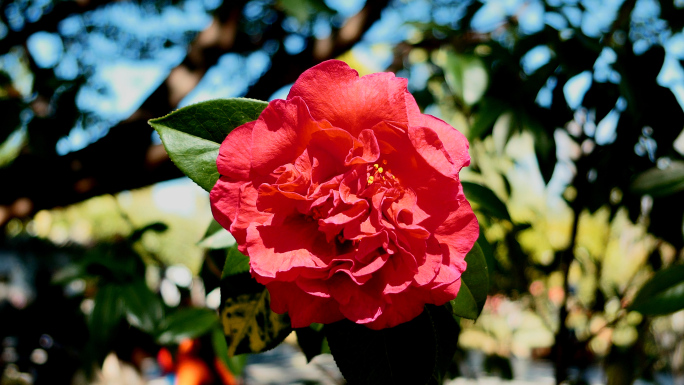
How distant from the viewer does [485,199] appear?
80 centimetres

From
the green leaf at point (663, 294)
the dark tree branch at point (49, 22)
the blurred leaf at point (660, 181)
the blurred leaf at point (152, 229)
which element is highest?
the dark tree branch at point (49, 22)

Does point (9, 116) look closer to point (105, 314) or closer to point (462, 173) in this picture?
point (105, 314)

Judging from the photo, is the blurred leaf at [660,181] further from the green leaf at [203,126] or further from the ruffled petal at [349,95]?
the green leaf at [203,126]

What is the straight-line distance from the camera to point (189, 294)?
6.33ft

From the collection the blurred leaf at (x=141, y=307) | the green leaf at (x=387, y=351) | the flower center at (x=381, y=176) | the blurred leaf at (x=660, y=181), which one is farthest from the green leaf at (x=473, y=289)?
the blurred leaf at (x=141, y=307)

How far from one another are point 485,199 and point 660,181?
444 millimetres

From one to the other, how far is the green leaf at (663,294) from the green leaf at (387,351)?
522 mm

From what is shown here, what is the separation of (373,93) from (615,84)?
81 centimetres

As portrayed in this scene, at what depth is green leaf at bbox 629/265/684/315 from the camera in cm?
84

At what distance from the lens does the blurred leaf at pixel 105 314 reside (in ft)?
4.09

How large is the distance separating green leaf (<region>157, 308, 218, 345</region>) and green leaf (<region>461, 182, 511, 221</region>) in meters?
0.84

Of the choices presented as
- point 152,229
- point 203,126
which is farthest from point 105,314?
point 203,126

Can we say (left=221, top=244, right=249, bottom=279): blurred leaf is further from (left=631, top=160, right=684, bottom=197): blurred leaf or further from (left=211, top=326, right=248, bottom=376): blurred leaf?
(left=631, top=160, right=684, bottom=197): blurred leaf

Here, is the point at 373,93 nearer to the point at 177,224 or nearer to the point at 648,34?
the point at 648,34
